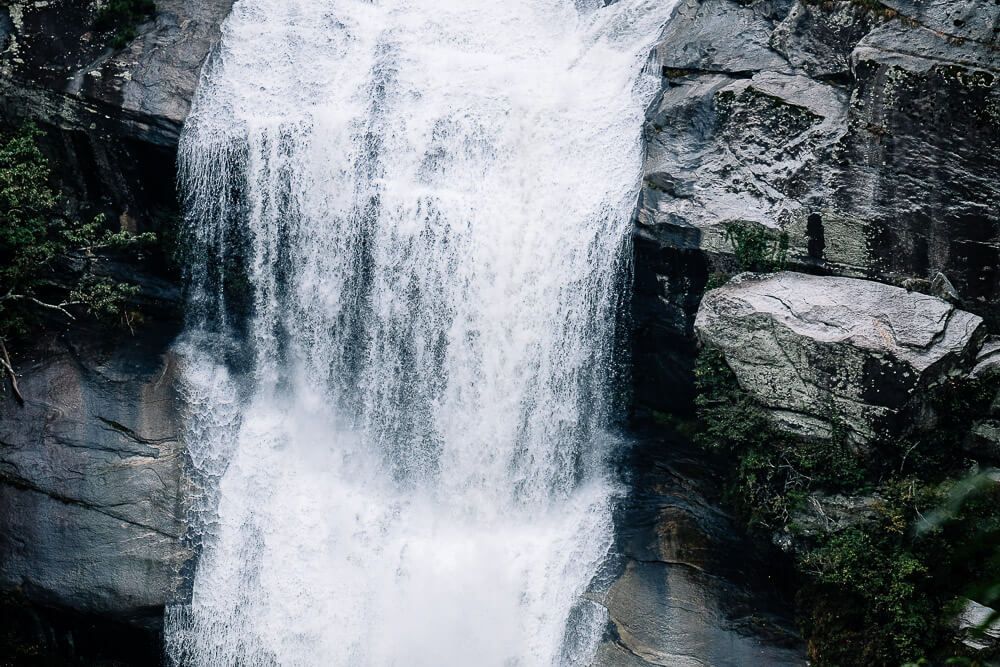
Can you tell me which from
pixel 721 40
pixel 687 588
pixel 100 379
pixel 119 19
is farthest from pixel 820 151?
pixel 119 19

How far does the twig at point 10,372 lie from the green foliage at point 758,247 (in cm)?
1141

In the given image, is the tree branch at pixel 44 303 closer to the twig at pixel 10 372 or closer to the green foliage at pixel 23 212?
→ the green foliage at pixel 23 212

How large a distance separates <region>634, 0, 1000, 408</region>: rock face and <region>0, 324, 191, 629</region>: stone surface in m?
7.92

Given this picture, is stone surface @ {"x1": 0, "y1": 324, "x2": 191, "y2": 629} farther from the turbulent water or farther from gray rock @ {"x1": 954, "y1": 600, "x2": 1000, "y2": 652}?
gray rock @ {"x1": 954, "y1": 600, "x2": 1000, "y2": 652}

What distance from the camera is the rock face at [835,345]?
35.5 feet

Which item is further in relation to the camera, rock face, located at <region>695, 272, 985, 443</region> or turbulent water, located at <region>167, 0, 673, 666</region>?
turbulent water, located at <region>167, 0, 673, 666</region>

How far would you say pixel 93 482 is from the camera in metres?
13.0

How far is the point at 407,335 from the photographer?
13664 millimetres

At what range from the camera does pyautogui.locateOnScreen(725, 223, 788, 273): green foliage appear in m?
12.0

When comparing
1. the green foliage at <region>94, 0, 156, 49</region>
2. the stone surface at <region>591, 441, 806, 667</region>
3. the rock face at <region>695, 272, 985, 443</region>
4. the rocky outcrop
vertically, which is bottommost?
the stone surface at <region>591, 441, 806, 667</region>

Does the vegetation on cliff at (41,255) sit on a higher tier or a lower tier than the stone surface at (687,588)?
higher

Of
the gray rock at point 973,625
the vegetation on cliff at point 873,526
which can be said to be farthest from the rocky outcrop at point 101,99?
the gray rock at point 973,625

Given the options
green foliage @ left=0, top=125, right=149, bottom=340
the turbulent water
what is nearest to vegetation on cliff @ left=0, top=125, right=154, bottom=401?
green foliage @ left=0, top=125, right=149, bottom=340

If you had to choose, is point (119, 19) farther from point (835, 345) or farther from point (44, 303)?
point (835, 345)
